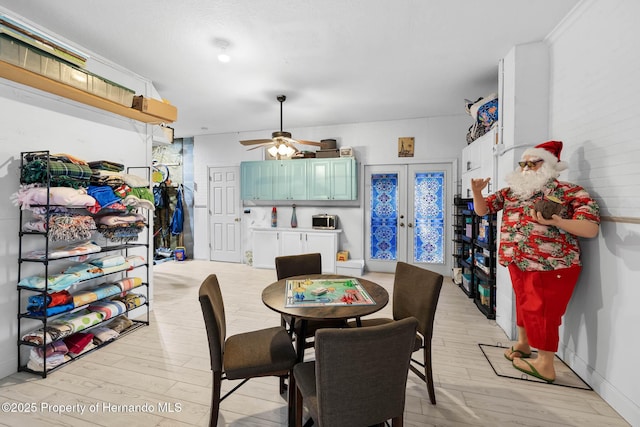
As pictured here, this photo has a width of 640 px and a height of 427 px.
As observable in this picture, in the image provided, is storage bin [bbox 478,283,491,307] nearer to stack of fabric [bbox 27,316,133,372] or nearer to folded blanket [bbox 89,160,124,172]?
stack of fabric [bbox 27,316,133,372]

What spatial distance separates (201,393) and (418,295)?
164 cm

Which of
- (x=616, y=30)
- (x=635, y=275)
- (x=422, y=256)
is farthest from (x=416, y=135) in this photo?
(x=635, y=275)

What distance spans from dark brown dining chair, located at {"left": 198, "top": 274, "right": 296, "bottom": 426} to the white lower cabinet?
349 cm

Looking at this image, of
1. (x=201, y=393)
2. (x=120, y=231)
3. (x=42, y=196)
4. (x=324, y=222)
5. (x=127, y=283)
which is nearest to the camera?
(x=201, y=393)

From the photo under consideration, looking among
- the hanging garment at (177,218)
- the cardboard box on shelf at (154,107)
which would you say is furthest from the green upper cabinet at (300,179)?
the cardboard box on shelf at (154,107)

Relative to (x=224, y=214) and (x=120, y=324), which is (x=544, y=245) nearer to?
(x=120, y=324)

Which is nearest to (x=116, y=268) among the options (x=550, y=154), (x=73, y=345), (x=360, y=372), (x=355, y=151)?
(x=73, y=345)

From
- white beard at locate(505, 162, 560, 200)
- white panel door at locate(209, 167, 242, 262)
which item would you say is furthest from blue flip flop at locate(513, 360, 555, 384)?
white panel door at locate(209, 167, 242, 262)

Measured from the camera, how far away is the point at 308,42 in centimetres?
271

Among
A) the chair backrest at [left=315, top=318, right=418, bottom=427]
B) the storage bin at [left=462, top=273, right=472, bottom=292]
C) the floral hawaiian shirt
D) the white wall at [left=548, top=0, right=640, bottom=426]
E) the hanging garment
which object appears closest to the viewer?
the chair backrest at [left=315, top=318, right=418, bottom=427]

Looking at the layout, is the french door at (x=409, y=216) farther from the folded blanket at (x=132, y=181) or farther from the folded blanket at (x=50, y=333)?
the folded blanket at (x=50, y=333)

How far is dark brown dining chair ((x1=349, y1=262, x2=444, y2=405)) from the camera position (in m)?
1.90

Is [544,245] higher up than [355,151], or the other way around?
[355,151]

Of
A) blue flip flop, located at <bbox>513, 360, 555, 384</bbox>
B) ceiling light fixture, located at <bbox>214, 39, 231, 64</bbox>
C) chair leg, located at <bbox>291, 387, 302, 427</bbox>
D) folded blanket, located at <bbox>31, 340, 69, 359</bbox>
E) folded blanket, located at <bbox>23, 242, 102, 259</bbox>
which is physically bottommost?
blue flip flop, located at <bbox>513, 360, 555, 384</bbox>
